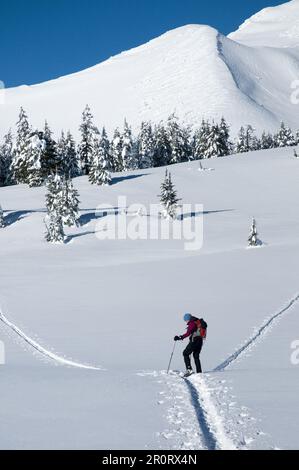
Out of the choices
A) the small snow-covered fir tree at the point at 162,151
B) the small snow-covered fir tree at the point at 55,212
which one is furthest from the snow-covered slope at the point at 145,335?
the small snow-covered fir tree at the point at 162,151

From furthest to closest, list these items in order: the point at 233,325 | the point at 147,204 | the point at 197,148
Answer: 1. the point at 197,148
2. the point at 147,204
3. the point at 233,325

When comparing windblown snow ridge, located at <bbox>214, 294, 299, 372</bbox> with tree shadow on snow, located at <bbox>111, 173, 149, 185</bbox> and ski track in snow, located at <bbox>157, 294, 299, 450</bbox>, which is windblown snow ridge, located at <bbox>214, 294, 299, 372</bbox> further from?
tree shadow on snow, located at <bbox>111, 173, 149, 185</bbox>

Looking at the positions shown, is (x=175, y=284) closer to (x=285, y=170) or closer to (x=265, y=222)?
(x=265, y=222)

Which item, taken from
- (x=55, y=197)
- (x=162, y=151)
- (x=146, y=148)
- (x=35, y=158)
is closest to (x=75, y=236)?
(x=55, y=197)

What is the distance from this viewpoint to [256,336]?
19391mm

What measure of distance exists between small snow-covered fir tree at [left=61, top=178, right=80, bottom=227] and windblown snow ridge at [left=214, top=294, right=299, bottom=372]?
98.2 feet

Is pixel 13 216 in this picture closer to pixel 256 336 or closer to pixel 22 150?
pixel 22 150

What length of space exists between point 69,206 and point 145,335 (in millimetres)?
34138

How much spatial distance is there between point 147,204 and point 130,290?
33.1 m

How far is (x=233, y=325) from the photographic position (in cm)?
2127

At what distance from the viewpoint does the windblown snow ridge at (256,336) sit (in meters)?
15.7

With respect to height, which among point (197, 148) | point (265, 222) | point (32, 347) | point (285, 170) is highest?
point (197, 148)
